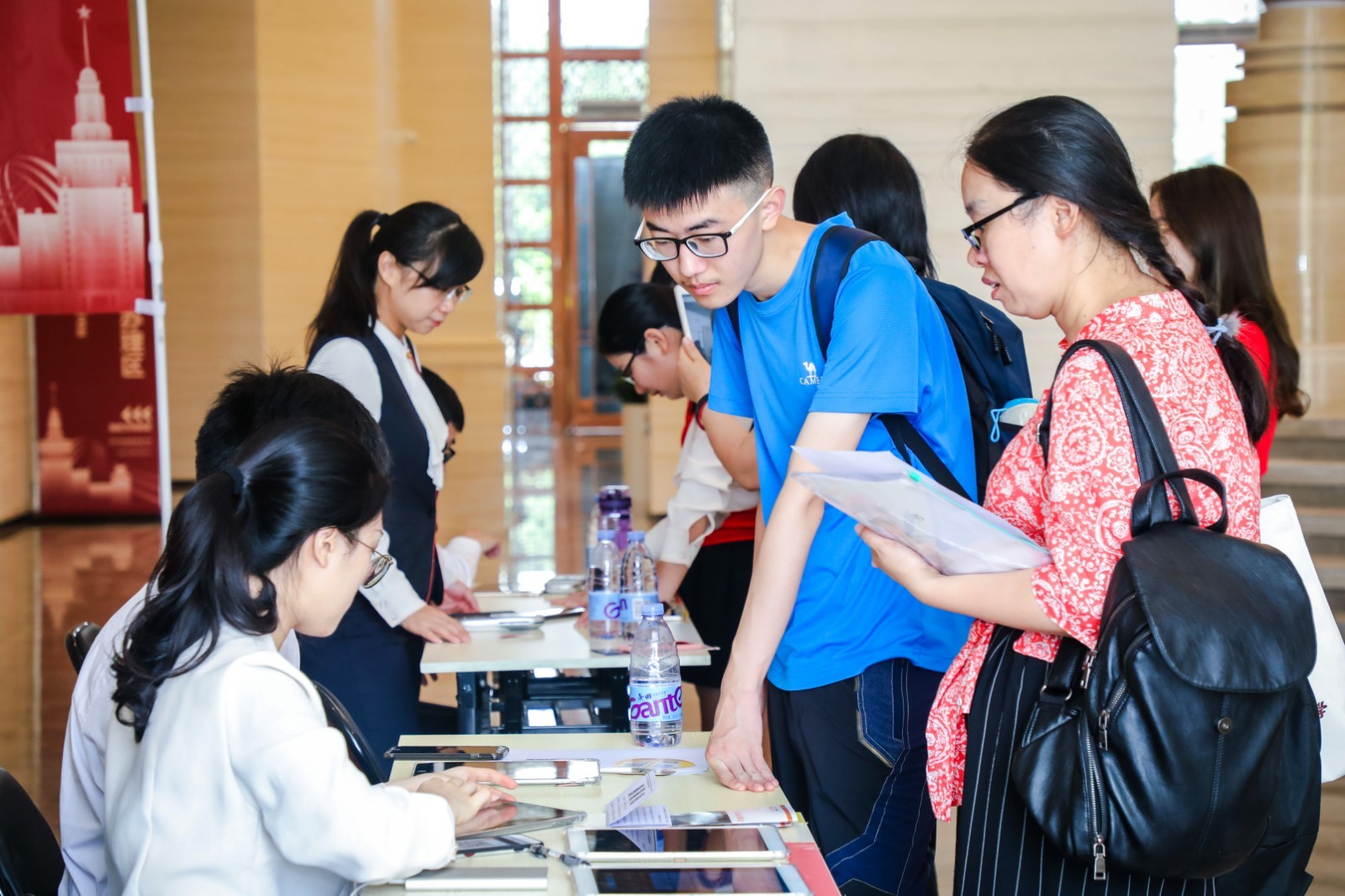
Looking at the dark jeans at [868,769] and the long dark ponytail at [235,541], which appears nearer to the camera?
the long dark ponytail at [235,541]

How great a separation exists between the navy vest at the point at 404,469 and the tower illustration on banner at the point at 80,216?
152 cm

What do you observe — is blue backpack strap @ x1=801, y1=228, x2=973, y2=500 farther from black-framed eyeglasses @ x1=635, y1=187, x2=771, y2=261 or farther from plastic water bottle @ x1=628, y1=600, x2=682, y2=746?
plastic water bottle @ x1=628, y1=600, x2=682, y2=746

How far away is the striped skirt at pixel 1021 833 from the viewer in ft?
4.61

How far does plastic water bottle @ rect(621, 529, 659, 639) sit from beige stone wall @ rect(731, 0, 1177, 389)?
1.27 meters

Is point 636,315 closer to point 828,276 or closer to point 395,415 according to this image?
point 395,415

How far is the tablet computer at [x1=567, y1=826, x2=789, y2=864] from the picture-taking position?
4.56 ft

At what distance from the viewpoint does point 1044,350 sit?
358 cm

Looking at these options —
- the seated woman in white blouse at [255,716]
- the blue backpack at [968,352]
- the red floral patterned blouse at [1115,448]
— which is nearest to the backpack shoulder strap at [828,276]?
the blue backpack at [968,352]

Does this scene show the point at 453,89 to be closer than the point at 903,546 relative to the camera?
No

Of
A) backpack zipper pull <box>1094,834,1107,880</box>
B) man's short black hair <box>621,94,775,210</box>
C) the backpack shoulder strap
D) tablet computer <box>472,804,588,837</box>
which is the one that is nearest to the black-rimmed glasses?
man's short black hair <box>621,94,775,210</box>

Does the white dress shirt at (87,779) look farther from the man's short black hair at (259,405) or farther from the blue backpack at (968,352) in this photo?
the blue backpack at (968,352)

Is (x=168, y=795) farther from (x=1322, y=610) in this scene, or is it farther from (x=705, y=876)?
(x=1322, y=610)

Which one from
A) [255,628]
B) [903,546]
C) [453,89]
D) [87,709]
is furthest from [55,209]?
[453,89]

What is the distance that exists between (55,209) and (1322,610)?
374cm
